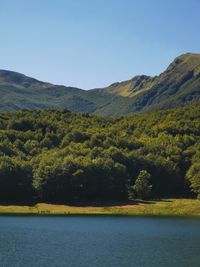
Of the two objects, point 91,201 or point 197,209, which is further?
point 91,201

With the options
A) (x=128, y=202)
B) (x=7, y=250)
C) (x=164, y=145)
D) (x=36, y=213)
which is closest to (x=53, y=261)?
(x=7, y=250)

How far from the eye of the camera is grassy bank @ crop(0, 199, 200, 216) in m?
135

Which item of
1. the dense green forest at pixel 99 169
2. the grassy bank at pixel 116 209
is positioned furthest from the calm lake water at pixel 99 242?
the dense green forest at pixel 99 169

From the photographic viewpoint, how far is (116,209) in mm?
140000

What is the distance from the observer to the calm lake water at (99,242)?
64.4 metres

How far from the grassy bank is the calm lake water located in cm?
1791

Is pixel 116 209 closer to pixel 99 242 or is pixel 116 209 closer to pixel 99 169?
pixel 99 169

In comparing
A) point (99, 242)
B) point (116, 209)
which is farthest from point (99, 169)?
point (99, 242)

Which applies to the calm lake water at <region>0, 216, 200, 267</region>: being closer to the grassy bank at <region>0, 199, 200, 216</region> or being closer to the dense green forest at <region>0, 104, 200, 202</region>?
the grassy bank at <region>0, 199, 200, 216</region>

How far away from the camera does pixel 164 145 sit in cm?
19325

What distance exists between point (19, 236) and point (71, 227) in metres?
17.2

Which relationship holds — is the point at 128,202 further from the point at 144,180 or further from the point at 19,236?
the point at 19,236

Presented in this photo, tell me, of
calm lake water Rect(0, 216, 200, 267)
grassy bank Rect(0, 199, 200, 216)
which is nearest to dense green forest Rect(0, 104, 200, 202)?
grassy bank Rect(0, 199, 200, 216)

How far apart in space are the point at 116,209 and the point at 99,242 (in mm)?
59550
